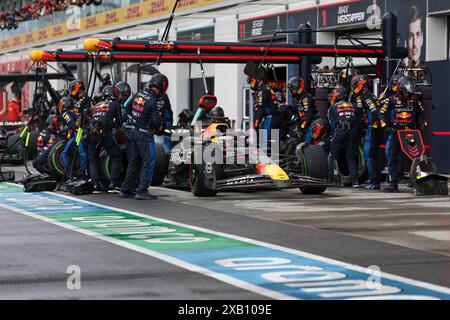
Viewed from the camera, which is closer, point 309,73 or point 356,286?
point 356,286

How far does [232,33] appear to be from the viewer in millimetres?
30375

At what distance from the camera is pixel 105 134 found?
50.1ft

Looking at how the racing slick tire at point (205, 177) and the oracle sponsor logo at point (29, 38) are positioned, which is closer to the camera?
the racing slick tire at point (205, 177)

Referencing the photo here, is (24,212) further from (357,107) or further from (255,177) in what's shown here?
(357,107)

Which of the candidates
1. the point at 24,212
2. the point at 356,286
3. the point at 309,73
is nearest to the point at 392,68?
the point at 309,73

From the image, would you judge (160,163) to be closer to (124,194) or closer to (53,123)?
(124,194)

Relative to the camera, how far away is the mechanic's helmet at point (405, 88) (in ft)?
51.8

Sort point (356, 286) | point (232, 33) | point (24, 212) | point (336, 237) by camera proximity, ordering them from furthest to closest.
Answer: point (232, 33) < point (24, 212) < point (336, 237) < point (356, 286)

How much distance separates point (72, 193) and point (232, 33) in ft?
52.3

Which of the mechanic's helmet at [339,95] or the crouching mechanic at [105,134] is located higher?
the mechanic's helmet at [339,95]

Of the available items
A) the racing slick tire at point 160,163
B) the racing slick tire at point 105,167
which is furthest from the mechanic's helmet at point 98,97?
the racing slick tire at point 160,163

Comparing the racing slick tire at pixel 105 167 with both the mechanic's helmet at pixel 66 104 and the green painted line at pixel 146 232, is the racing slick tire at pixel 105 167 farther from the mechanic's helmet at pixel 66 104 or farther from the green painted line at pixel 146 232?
the green painted line at pixel 146 232

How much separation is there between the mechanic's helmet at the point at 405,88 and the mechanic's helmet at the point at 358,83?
2.69 feet

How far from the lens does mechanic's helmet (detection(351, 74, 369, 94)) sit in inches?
655
